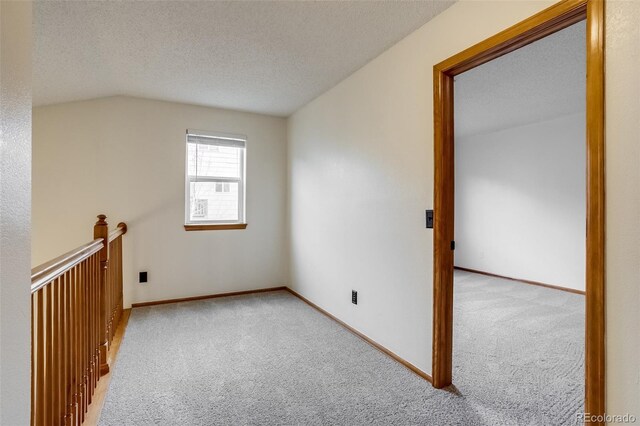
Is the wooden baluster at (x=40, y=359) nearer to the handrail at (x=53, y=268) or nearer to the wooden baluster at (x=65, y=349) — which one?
the handrail at (x=53, y=268)

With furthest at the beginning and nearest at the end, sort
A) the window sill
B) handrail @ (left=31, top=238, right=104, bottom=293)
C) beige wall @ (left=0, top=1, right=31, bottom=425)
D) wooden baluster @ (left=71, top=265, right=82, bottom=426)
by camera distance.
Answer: the window sill, wooden baluster @ (left=71, top=265, right=82, bottom=426), handrail @ (left=31, top=238, right=104, bottom=293), beige wall @ (left=0, top=1, right=31, bottom=425)

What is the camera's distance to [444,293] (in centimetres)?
205

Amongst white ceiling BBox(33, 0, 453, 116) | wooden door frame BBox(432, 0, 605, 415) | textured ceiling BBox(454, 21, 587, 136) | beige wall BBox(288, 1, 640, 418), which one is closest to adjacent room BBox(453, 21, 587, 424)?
textured ceiling BBox(454, 21, 587, 136)

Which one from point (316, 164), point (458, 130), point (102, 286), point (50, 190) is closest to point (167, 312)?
point (102, 286)

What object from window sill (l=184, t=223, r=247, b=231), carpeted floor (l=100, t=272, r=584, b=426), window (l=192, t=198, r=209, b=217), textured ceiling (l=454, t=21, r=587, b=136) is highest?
textured ceiling (l=454, t=21, r=587, b=136)

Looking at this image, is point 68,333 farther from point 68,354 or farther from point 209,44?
point 209,44

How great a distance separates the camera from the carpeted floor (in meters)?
1.78

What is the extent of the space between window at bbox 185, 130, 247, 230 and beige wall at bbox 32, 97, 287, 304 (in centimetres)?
10

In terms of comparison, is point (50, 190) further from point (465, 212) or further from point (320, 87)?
point (465, 212)

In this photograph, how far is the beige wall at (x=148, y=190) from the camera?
134 inches

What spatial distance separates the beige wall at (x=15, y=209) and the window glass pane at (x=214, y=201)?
304 centimetres

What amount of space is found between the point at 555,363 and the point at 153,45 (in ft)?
11.9

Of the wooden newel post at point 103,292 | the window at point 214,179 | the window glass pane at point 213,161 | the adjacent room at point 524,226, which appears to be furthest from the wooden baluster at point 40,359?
the window glass pane at point 213,161

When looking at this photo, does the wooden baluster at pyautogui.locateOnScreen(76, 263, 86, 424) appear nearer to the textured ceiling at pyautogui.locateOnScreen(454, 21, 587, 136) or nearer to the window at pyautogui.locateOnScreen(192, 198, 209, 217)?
the window at pyautogui.locateOnScreen(192, 198, 209, 217)
